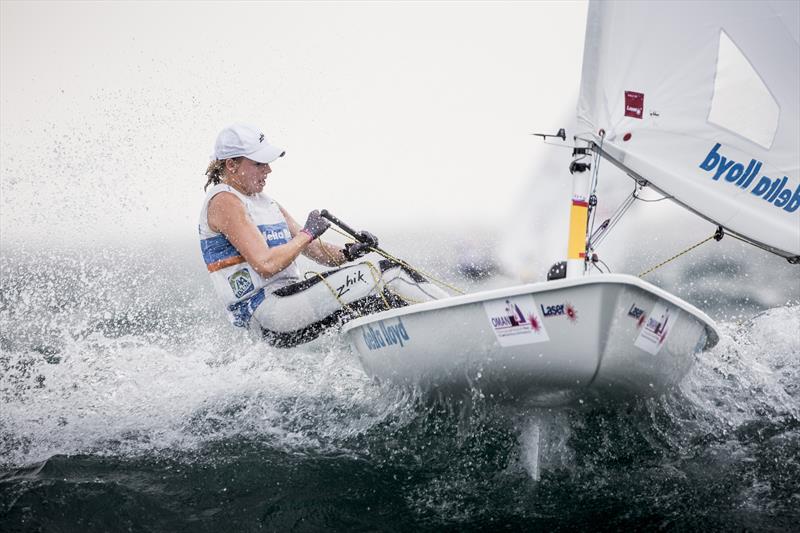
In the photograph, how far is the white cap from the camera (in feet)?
12.1

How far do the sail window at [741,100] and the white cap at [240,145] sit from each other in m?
2.47

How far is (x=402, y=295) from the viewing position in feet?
12.3

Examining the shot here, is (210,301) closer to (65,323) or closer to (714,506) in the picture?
(65,323)

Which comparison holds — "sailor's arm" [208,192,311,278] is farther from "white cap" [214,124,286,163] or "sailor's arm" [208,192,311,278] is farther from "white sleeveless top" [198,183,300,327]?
"white cap" [214,124,286,163]

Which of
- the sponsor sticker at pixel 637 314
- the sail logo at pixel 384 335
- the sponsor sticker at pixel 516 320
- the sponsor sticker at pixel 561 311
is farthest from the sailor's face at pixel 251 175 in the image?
Result: the sponsor sticker at pixel 637 314

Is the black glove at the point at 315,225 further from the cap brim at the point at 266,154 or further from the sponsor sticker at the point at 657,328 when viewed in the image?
the sponsor sticker at the point at 657,328

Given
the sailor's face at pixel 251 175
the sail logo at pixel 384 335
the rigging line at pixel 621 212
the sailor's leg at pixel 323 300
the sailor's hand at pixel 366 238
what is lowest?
the sail logo at pixel 384 335

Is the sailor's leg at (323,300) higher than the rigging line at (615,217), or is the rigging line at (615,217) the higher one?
the rigging line at (615,217)

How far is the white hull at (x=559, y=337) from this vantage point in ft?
Result: 8.68

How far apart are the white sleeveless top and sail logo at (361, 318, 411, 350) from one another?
0.65m

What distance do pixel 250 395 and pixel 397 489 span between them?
53.9 inches

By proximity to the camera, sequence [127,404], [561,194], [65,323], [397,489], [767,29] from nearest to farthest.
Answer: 1. [397,489]
2. [767,29]
3. [127,404]
4. [561,194]
5. [65,323]

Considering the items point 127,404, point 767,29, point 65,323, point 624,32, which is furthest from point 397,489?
point 65,323

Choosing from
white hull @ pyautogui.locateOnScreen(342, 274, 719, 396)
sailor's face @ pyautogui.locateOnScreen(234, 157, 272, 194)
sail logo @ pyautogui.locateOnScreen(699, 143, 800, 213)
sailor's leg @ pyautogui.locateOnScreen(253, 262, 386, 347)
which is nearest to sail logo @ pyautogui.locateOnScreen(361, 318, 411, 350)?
white hull @ pyautogui.locateOnScreen(342, 274, 719, 396)
